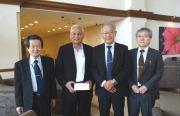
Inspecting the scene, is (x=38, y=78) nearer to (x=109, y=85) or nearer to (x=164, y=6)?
(x=109, y=85)

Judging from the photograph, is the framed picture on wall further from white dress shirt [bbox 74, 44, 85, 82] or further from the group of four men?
white dress shirt [bbox 74, 44, 85, 82]

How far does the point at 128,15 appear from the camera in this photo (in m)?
9.12

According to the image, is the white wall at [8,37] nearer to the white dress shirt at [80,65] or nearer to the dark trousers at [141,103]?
the white dress shirt at [80,65]

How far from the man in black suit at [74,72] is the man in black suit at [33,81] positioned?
0.31 m

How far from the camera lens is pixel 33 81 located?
9.27 ft

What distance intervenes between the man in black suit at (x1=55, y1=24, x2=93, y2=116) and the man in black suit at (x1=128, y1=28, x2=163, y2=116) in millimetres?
583

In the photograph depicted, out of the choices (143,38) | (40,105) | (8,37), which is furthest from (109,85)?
(8,37)

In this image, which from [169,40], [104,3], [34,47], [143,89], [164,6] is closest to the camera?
[34,47]

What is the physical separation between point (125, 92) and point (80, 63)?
68 cm

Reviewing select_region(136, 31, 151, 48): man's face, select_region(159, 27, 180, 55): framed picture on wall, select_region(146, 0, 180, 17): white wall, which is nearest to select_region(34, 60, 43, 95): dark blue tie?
select_region(136, 31, 151, 48): man's face

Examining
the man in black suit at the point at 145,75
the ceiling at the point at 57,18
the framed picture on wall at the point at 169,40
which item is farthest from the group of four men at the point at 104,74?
the framed picture on wall at the point at 169,40

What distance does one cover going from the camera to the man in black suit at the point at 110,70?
3102mm

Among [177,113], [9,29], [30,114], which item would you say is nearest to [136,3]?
[9,29]

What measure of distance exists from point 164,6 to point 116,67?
816cm
